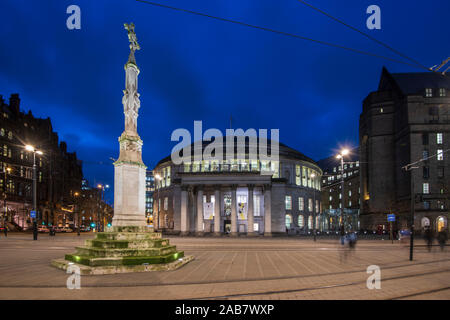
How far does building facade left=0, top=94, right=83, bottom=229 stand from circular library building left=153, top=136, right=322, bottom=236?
2989 centimetres

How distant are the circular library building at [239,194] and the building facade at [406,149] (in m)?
17.0

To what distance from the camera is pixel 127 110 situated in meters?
17.8

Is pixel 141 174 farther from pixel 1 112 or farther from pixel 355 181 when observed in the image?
pixel 355 181

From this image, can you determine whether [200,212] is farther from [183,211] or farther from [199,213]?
[183,211]

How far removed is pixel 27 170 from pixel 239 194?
5346 centimetres

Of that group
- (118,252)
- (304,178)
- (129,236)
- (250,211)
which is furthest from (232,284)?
(304,178)

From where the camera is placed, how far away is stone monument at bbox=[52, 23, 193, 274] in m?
14.0

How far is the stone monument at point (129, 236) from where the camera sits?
14023 millimetres

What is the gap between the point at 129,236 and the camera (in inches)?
617

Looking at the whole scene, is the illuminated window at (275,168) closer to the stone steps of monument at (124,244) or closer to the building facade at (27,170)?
the building facade at (27,170)

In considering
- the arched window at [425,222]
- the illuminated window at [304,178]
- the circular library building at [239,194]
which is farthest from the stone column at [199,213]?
the arched window at [425,222]

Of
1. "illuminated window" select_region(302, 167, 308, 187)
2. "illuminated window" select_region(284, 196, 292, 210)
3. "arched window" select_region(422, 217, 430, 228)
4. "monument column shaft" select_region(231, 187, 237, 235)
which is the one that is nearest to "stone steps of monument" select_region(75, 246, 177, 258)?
"monument column shaft" select_region(231, 187, 237, 235)

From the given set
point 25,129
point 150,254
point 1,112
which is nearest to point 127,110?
point 150,254
